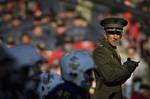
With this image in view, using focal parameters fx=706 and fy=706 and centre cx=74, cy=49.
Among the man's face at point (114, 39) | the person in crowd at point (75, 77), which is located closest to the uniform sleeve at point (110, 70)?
the man's face at point (114, 39)

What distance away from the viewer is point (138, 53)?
11.9 metres

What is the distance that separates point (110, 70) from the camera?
18.8ft

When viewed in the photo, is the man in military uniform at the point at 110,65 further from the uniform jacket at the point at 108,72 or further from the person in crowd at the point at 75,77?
the person in crowd at the point at 75,77

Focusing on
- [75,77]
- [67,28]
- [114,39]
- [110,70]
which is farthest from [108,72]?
[67,28]

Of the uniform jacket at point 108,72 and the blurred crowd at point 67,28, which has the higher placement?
the uniform jacket at point 108,72

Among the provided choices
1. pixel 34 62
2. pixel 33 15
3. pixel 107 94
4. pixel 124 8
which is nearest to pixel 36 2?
pixel 33 15

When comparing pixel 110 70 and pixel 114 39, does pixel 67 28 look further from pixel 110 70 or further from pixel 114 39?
pixel 110 70

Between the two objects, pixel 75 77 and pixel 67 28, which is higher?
pixel 75 77

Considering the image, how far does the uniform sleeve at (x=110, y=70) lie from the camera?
571cm

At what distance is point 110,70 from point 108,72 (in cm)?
2

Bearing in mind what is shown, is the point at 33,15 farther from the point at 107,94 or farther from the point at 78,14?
→ the point at 107,94

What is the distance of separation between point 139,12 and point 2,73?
19.6 feet

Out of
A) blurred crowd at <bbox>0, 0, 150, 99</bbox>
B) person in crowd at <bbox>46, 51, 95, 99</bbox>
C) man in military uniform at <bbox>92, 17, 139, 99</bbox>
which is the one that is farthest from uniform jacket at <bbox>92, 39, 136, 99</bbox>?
blurred crowd at <bbox>0, 0, 150, 99</bbox>

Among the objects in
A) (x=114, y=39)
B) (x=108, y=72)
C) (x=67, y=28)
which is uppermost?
(x=114, y=39)
